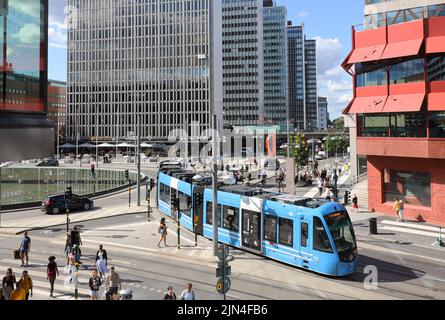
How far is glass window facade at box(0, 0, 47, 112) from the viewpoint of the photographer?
9594 millimetres

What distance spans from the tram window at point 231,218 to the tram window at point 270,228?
2.06 metres

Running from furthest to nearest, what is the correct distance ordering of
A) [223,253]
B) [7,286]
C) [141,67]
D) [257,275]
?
1. [141,67]
2. [257,275]
3. [7,286]
4. [223,253]

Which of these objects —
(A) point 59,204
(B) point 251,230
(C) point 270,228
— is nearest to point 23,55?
(C) point 270,228

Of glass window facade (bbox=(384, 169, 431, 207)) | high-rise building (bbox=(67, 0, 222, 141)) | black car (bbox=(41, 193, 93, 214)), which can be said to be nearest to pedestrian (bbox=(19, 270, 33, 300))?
black car (bbox=(41, 193, 93, 214))

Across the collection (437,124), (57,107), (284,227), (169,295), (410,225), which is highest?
(57,107)

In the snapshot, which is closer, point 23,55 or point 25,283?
point 23,55

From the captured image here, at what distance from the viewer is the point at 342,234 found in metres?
16.9

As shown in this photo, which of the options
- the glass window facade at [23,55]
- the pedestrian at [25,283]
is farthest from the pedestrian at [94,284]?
the glass window facade at [23,55]

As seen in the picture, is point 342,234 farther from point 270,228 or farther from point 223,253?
point 223,253

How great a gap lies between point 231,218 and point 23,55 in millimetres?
13127

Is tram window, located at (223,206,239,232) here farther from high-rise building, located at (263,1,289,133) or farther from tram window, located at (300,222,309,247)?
high-rise building, located at (263,1,289,133)

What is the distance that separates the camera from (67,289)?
16.0 metres

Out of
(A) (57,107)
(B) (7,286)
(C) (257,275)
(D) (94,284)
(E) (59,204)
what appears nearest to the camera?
(B) (7,286)
